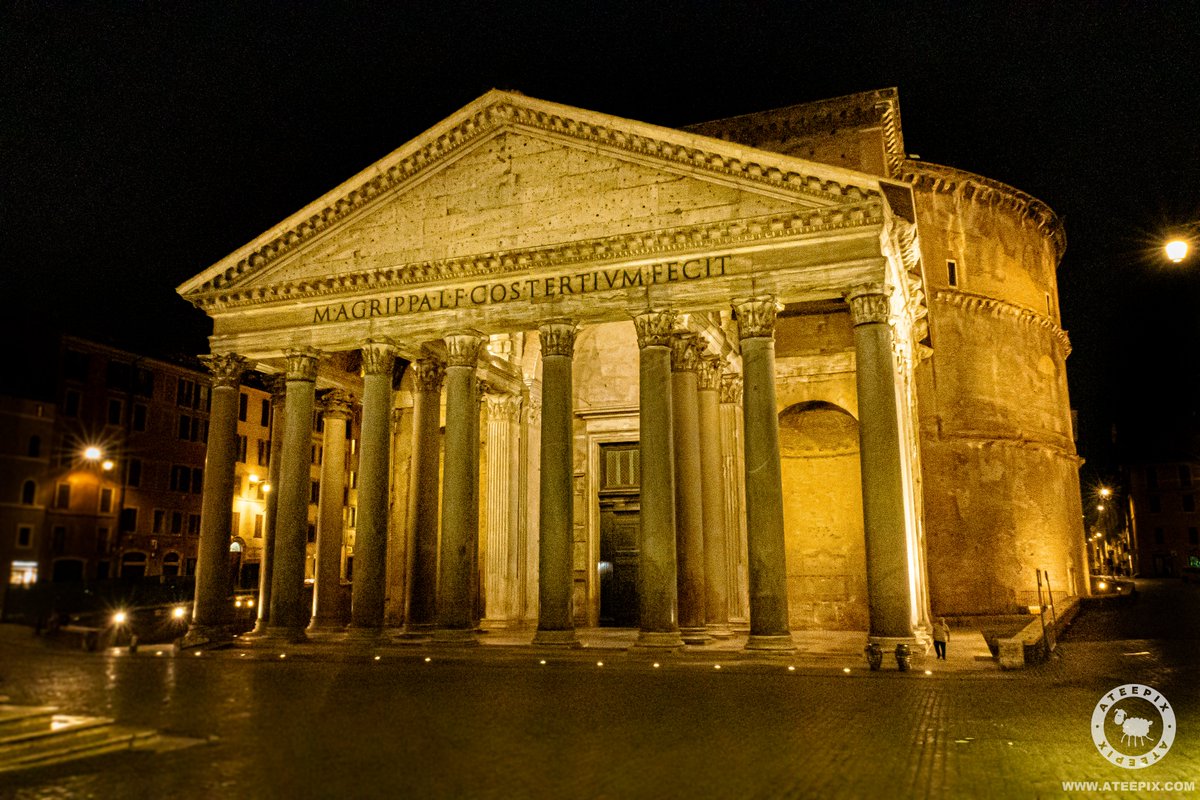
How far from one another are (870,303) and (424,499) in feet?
37.1

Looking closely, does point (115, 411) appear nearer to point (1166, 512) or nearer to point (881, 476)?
point (881, 476)

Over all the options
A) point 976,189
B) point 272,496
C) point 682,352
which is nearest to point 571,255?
point 682,352

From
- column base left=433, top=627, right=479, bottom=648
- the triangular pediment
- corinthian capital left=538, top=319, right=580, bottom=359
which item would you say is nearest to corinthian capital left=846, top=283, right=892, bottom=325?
the triangular pediment

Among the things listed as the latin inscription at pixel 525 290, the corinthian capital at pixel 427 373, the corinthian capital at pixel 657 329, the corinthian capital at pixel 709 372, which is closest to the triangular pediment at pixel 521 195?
the latin inscription at pixel 525 290

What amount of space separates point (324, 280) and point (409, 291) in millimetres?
2278

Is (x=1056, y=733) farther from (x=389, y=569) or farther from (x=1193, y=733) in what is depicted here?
(x=389, y=569)

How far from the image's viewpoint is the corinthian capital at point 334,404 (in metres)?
24.8

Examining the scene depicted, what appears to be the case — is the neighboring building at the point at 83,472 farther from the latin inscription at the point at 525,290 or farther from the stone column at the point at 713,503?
the stone column at the point at 713,503

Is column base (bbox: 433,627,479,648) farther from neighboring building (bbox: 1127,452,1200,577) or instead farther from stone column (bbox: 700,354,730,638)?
neighboring building (bbox: 1127,452,1200,577)

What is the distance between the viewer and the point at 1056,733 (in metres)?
9.12

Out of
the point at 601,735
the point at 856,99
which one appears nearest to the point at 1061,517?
the point at 856,99

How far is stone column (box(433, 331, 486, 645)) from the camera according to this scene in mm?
18766

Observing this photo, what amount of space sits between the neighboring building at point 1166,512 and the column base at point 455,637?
257 ft

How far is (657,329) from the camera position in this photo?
18266mm
